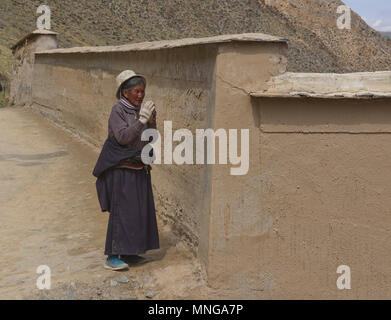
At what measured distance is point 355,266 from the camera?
3.73 metres

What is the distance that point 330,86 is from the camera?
3604 millimetres

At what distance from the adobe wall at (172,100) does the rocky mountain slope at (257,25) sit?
→ 2655cm

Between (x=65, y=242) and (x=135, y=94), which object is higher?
(x=135, y=94)

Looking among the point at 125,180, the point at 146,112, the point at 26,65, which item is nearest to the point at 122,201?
the point at 125,180

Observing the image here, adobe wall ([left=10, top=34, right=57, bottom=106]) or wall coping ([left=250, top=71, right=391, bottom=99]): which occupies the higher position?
adobe wall ([left=10, top=34, right=57, bottom=106])

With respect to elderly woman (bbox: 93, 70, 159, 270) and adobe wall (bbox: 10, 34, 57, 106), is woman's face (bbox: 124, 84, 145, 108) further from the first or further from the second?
adobe wall (bbox: 10, 34, 57, 106)

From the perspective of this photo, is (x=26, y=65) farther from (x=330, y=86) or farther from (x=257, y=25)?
(x=257, y=25)

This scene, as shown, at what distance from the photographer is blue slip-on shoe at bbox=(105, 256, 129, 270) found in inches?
163

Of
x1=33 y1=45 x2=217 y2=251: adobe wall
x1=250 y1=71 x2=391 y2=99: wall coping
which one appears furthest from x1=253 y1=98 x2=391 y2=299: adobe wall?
x1=33 y1=45 x2=217 y2=251: adobe wall

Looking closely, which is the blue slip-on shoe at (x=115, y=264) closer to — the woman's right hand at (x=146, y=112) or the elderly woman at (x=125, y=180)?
the elderly woman at (x=125, y=180)

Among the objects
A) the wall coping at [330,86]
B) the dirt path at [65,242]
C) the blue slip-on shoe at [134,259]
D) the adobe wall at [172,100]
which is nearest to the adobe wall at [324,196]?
the wall coping at [330,86]

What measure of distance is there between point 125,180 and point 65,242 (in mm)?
1352

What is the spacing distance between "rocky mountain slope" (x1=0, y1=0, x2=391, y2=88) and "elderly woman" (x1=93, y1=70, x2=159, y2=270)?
31536 mm
